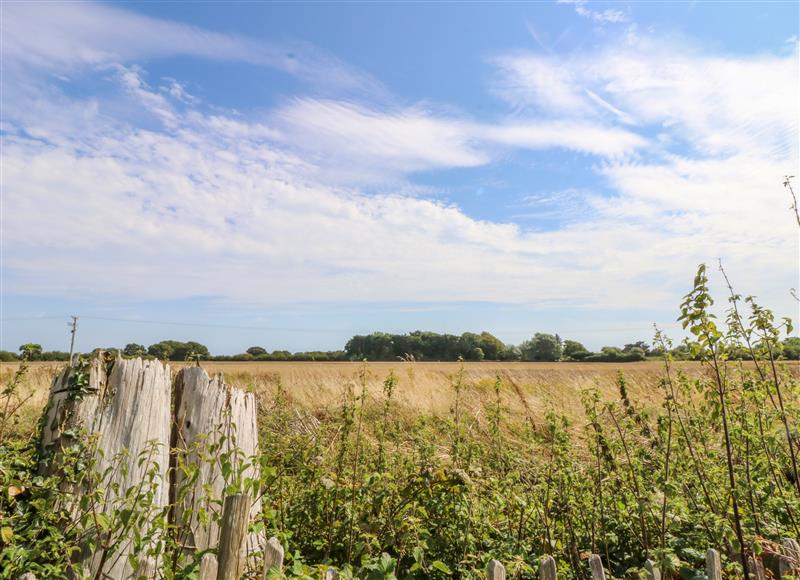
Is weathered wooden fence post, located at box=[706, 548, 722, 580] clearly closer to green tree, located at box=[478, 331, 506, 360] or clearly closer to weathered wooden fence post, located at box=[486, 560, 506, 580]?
weathered wooden fence post, located at box=[486, 560, 506, 580]

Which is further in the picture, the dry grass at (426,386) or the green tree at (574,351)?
the green tree at (574,351)

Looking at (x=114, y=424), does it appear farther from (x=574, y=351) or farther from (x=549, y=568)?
(x=574, y=351)

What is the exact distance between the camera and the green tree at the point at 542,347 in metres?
29.4

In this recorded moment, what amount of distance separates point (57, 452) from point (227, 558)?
1436mm

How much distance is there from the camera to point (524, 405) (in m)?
11.4

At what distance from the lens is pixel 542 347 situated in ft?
100

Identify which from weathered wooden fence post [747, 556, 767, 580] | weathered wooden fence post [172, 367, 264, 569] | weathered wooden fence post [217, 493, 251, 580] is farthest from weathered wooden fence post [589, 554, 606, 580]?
weathered wooden fence post [172, 367, 264, 569]

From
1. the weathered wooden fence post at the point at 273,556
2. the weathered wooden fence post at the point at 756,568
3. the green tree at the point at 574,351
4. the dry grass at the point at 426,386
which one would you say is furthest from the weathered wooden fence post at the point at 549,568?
the green tree at the point at 574,351

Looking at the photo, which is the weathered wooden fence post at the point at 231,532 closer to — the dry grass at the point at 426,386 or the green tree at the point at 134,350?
the green tree at the point at 134,350

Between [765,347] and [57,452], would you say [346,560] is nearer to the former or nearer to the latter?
[57,452]

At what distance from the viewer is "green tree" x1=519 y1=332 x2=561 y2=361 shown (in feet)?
96.5

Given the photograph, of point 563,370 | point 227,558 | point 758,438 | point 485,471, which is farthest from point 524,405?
point 227,558

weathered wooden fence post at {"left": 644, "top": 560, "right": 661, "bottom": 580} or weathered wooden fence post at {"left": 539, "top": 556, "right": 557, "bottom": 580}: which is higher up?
weathered wooden fence post at {"left": 539, "top": 556, "right": 557, "bottom": 580}

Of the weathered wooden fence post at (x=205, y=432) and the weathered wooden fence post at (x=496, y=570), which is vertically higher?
the weathered wooden fence post at (x=205, y=432)
